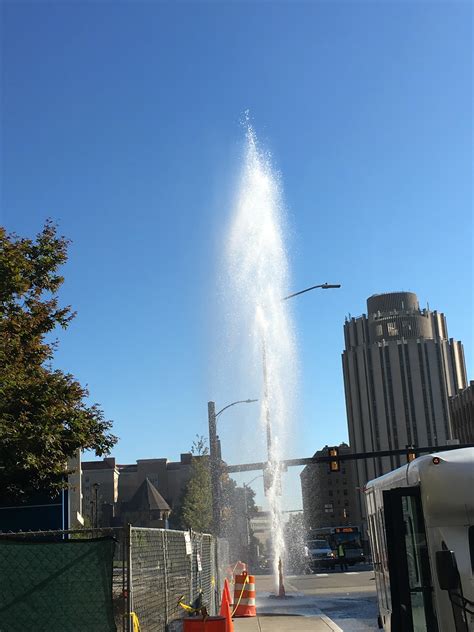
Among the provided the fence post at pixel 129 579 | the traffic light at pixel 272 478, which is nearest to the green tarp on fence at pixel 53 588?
the fence post at pixel 129 579

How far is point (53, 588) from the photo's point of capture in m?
5.72

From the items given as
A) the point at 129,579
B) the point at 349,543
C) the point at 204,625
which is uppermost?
the point at 129,579

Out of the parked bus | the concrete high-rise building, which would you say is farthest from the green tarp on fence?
the concrete high-rise building

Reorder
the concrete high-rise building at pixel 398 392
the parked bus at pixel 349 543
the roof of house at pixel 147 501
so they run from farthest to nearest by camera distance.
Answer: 1. the concrete high-rise building at pixel 398 392
2. the roof of house at pixel 147 501
3. the parked bus at pixel 349 543

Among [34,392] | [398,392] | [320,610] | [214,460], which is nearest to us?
[34,392]

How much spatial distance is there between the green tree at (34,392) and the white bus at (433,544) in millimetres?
7916

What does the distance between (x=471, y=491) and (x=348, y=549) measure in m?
50.3

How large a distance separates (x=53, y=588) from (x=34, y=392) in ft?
28.4

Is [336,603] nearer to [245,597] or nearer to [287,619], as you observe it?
[287,619]

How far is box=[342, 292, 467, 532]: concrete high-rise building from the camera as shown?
15112cm

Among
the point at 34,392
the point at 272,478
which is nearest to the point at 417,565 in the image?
the point at 34,392

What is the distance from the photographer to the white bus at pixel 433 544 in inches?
243

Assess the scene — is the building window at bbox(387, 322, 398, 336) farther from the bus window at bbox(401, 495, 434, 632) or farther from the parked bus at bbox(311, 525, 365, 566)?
the bus window at bbox(401, 495, 434, 632)

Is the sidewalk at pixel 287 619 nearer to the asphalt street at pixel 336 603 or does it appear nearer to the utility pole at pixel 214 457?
the asphalt street at pixel 336 603
